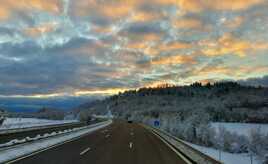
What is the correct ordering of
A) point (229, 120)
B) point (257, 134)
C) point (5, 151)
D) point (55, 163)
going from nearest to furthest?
point (55, 163), point (5, 151), point (257, 134), point (229, 120)

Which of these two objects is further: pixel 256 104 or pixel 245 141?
pixel 256 104

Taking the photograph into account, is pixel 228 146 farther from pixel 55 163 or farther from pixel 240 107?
pixel 240 107

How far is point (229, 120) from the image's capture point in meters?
147

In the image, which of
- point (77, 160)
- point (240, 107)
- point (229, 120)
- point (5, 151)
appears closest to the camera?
point (77, 160)

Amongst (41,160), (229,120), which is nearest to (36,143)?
(41,160)

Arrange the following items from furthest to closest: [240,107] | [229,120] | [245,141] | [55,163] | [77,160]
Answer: [240,107] < [229,120] < [245,141] < [77,160] < [55,163]

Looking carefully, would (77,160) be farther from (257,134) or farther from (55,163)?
(257,134)

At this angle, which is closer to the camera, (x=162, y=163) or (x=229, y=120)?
(x=162, y=163)

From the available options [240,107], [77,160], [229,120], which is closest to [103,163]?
[77,160]

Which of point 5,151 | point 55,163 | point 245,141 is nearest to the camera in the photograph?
point 55,163

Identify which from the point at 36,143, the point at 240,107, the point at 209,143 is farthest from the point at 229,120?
the point at 36,143

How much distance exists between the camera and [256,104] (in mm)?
188000

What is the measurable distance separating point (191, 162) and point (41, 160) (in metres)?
6.31

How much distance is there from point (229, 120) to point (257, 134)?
401ft
